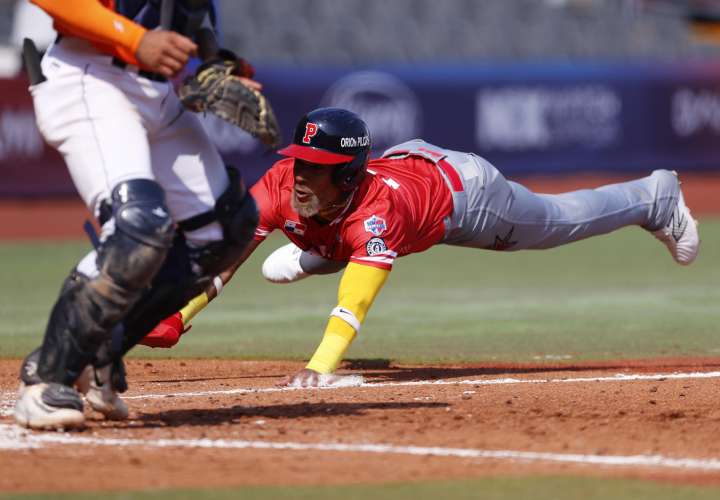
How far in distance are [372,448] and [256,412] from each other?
911 millimetres

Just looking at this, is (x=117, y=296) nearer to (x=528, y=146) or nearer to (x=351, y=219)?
(x=351, y=219)

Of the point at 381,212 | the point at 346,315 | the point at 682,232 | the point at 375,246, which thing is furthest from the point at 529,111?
the point at 346,315

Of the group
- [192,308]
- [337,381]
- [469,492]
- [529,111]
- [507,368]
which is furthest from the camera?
[529,111]

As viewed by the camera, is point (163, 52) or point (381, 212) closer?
point (163, 52)

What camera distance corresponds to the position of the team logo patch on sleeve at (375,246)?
230 inches

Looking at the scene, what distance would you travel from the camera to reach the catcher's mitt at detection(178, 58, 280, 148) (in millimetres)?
4430

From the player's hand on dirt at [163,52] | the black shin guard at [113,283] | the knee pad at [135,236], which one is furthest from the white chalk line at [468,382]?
the player's hand on dirt at [163,52]

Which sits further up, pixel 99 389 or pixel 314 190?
pixel 314 190

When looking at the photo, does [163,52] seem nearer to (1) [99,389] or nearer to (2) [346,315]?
(1) [99,389]

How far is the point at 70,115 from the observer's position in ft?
14.7

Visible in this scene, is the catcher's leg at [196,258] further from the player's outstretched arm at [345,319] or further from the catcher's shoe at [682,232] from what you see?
the catcher's shoe at [682,232]

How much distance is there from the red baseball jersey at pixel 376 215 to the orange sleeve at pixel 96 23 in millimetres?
1806

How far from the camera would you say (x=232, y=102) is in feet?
14.6

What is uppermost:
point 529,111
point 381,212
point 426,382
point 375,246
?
point 381,212
